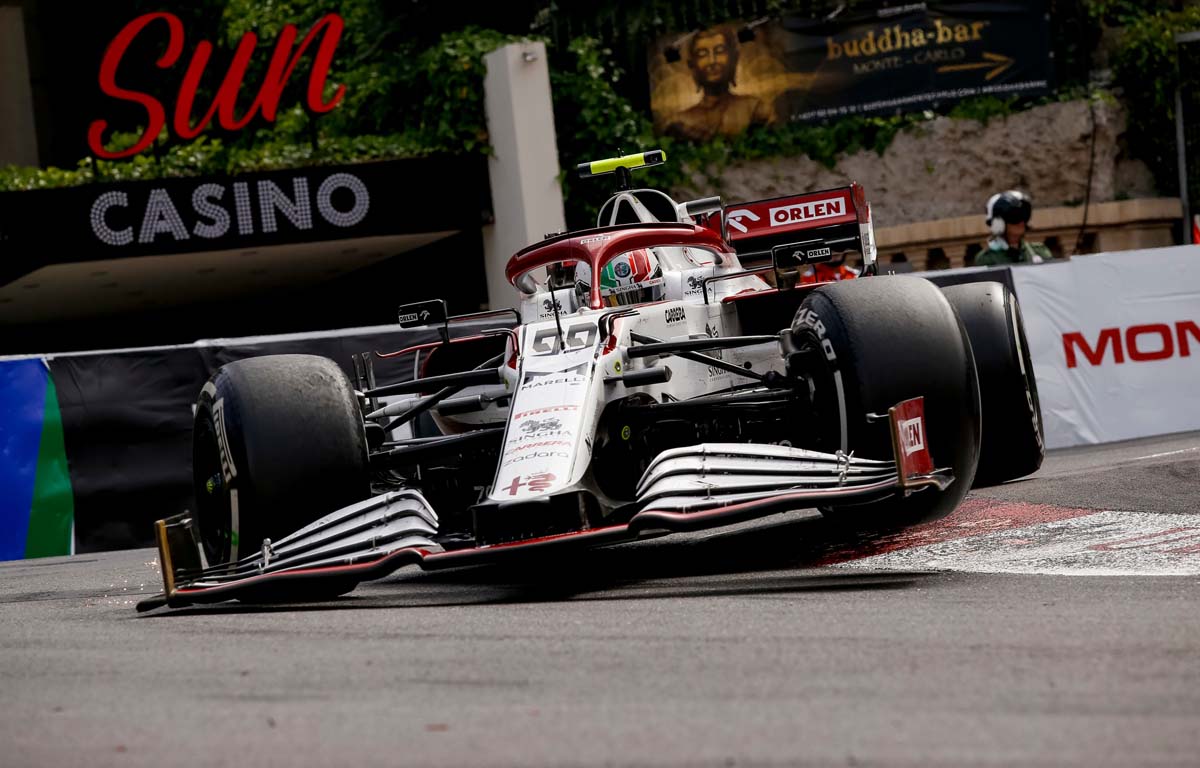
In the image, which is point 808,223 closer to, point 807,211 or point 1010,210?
point 807,211

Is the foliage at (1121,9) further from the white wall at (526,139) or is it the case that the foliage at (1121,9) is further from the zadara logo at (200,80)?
the zadara logo at (200,80)

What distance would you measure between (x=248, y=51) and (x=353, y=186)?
1.95 meters

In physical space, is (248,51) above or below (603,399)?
above

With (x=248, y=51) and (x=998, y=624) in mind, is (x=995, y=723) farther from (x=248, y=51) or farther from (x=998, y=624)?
(x=248, y=51)

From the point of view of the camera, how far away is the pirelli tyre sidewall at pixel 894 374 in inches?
248

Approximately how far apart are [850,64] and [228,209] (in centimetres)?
777

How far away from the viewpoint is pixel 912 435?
6141 mm

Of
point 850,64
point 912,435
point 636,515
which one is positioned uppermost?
point 850,64

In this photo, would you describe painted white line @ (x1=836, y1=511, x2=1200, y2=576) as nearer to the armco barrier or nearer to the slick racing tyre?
the slick racing tyre

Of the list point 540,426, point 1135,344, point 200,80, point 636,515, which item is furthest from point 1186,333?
point 200,80

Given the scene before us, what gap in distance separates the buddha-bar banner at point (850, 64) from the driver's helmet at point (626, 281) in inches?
489

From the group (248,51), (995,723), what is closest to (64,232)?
(248,51)

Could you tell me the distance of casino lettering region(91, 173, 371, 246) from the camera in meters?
18.0

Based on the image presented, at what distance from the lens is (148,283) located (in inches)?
838
